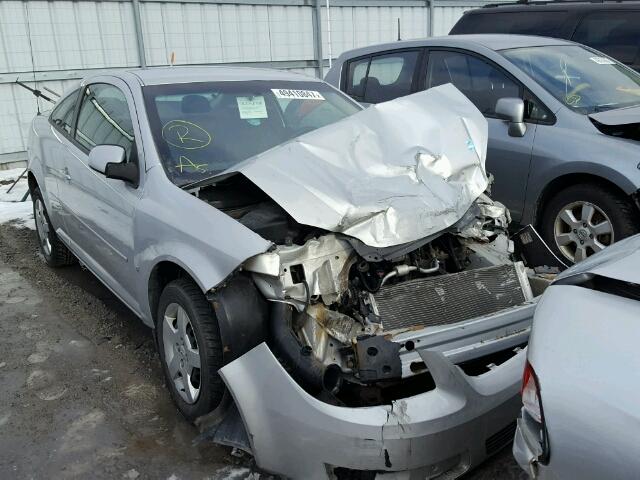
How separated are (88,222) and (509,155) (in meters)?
3.18

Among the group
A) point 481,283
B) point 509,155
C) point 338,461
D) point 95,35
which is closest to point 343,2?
point 95,35

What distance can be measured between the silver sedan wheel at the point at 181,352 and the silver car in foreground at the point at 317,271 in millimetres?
10

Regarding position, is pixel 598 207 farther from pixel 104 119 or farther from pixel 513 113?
pixel 104 119

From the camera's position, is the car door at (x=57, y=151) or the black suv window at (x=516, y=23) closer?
the car door at (x=57, y=151)

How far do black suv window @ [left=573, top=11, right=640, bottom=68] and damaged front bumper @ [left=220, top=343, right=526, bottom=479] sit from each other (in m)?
5.32

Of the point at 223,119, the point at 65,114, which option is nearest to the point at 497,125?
the point at 223,119

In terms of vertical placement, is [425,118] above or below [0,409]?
above

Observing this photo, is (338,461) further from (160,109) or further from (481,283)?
(160,109)

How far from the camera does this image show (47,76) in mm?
9133

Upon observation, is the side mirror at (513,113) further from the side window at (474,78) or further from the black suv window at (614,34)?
the black suv window at (614,34)

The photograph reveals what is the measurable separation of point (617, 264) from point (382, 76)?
178 inches

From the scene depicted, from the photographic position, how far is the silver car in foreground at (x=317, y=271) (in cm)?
227

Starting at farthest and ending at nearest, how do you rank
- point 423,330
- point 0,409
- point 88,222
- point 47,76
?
point 47,76 < point 88,222 < point 0,409 < point 423,330

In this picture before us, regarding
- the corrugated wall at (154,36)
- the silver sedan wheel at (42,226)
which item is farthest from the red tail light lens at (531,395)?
the corrugated wall at (154,36)
